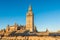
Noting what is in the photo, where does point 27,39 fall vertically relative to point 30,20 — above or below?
below

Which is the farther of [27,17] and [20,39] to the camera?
[27,17]

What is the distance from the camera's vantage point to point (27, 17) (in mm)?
91938

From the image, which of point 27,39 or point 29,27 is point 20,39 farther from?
point 29,27

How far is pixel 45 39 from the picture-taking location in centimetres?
4197

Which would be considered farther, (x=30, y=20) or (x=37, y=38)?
(x=30, y=20)

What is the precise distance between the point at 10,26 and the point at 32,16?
16.6 meters

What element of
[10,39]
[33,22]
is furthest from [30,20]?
[10,39]

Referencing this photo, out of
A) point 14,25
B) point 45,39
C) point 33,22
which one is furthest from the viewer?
point 33,22

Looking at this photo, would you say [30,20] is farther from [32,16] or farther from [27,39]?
[27,39]

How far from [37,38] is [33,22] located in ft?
156

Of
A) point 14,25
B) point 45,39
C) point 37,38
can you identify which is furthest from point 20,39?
point 14,25

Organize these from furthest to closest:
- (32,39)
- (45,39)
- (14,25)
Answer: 1. (14,25)
2. (32,39)
3. (45,39)

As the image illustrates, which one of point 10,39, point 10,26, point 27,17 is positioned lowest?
point 10,39

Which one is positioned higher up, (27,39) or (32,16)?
(32,16)
